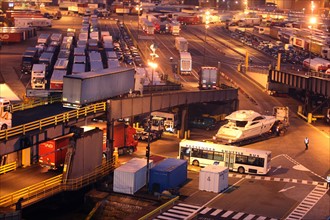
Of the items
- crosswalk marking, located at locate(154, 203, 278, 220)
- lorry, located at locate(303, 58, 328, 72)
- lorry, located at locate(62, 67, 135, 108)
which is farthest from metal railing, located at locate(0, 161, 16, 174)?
lorry, located at locate(303, 58, 328, 72)

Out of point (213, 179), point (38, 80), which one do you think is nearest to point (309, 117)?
point (38, 80)

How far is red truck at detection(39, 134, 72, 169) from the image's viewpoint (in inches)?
1887

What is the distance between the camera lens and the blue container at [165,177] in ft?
156

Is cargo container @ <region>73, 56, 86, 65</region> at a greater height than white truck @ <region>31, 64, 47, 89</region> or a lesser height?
greater

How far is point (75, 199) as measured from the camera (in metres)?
47.1

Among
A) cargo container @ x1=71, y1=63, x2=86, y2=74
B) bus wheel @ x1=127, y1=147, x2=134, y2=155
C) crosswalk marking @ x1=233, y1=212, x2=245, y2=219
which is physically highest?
cargo container @ x1=71, y1=63, x2=86, y2=74

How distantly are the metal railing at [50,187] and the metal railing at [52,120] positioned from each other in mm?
3455

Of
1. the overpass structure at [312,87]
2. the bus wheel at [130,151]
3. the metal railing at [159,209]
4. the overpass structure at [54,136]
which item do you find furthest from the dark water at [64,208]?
the overpass structure at [312,87]

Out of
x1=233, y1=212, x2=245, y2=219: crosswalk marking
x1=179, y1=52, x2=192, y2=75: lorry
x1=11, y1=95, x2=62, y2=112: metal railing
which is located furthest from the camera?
x1=179, y1=52, x2=192, y2=75: lorry

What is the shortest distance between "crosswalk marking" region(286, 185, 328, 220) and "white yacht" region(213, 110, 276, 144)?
40.2 ft

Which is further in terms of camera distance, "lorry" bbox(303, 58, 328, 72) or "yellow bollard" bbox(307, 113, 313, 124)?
"lorry" bbox(303, 58, 328, 72)

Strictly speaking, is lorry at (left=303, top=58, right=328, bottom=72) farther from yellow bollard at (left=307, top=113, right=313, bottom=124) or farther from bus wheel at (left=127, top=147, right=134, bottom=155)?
bus wheel at (left=127, top=147, right=134, bottom=155)

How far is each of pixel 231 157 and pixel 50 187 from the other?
1528 cm

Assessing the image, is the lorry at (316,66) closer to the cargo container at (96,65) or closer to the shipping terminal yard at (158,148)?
the shipping terminal yard at (158,148)
